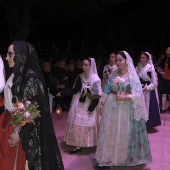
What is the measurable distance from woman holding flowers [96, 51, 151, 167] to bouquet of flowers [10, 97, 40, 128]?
226 centimetres

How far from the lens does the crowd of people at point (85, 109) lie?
11.0 feet

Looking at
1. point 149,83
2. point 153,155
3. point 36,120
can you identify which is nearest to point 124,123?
point 153,155

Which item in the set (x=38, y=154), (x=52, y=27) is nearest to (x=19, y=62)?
(x=38, y=154)

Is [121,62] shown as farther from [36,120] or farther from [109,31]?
[109,31]

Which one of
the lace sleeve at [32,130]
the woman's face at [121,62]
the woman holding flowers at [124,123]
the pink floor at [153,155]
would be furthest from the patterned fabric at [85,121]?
the lace sleeve at [32,130]

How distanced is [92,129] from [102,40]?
28121mm

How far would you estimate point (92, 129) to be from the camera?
→ 20.8 ft

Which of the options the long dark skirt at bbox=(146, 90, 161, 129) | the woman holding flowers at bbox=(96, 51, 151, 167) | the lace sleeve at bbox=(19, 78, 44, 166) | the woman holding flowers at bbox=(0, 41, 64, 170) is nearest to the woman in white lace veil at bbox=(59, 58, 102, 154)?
the woman holding flowers at bbox=(96, 51, 151, 167)

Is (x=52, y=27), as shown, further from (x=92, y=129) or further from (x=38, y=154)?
(x=38, y=154)

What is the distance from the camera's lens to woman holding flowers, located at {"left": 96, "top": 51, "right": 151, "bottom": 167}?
5375 millimetres

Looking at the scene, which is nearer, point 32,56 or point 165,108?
point 32,56

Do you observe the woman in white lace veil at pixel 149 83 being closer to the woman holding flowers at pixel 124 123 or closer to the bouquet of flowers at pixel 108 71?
the bouquet of flowers at pixel 108 71

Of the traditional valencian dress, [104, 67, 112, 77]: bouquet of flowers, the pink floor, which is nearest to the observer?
the pink floor

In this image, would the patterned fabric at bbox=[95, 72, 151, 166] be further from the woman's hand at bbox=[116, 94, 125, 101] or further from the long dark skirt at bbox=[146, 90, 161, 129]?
the long dark skirt at bbox=[146, 90, 161, 129]
